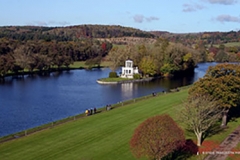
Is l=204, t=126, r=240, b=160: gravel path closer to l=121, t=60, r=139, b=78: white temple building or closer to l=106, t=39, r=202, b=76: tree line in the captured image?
l=121, t=60, r=139, b=78: white temple building

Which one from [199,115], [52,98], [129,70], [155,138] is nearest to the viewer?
[155,138]

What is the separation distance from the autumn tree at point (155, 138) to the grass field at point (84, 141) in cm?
426

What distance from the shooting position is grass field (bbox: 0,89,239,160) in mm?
24438

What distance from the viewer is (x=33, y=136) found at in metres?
28.7

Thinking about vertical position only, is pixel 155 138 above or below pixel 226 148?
above

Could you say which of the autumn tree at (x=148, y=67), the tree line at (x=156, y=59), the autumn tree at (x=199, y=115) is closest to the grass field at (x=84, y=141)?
the autumn tree at (x=199, y=115)

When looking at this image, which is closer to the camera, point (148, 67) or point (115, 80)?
point (115, 80)

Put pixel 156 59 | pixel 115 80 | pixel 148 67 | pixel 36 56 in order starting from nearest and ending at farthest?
pixel 115 80
pixel 148 67
pixel 156 59
pixel 36 56

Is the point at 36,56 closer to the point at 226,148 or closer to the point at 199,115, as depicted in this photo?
the point at 199,115

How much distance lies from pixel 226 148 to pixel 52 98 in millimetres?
34231

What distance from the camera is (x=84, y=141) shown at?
27719 millimetres

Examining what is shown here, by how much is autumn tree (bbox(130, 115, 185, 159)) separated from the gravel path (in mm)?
4873

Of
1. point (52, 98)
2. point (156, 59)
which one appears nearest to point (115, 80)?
point (156, 59)

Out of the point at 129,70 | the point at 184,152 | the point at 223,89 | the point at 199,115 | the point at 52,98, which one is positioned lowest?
the point at 52,98
